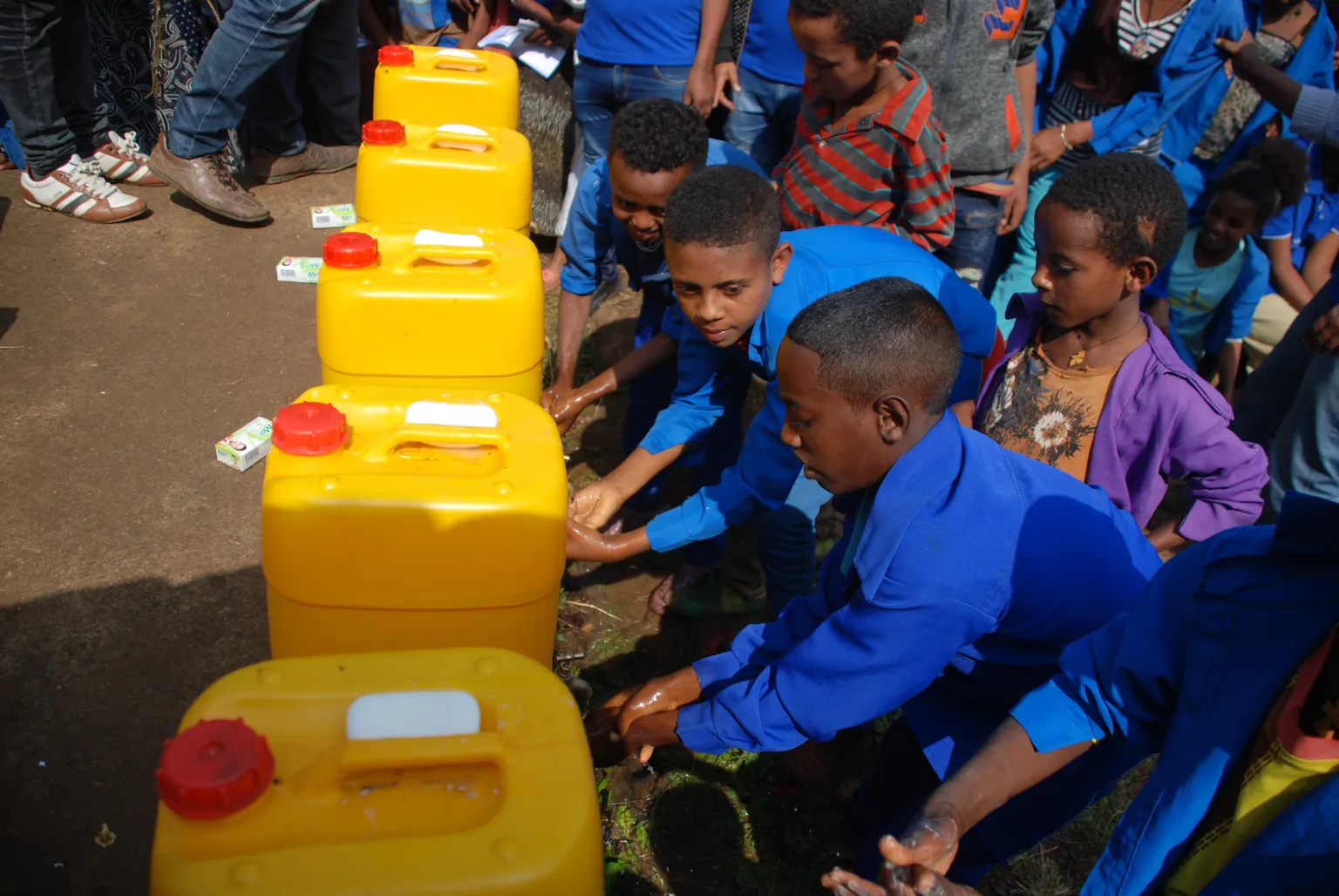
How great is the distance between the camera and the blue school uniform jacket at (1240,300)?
10.4 ft

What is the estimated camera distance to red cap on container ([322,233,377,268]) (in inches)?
77.0

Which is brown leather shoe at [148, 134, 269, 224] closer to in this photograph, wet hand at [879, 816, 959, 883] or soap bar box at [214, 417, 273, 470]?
soap bar box at [214, 417, 273, 470]

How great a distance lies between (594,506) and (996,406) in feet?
3.09

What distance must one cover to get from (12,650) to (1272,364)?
3.51 meters

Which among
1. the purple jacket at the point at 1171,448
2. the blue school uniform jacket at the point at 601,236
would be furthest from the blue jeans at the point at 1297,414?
the blue school uniform jacket at the point at 601,236

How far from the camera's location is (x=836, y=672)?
1.43 meters

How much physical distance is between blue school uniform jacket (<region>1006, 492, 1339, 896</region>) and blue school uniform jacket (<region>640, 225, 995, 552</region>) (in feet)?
2.48

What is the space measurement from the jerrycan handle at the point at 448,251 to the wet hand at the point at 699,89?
4.56ft

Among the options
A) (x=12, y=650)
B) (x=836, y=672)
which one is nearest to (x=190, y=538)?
(x=12, y=650)

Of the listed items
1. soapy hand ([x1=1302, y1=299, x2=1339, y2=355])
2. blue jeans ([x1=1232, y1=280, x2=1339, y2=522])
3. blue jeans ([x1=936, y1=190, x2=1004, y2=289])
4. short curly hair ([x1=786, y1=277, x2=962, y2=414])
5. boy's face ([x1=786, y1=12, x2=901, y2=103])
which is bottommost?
blue jeans ([x1=1232, y1=280, x2=1339, y2=522])

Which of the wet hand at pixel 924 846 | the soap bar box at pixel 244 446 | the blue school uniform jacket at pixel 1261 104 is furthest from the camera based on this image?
the blue school uniform jacket at pixel 1261 104

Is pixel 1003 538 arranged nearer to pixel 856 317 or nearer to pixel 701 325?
pixel 856 317

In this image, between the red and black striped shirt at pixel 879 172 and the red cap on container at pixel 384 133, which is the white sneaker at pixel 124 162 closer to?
the red cap on container at pixel 384 133

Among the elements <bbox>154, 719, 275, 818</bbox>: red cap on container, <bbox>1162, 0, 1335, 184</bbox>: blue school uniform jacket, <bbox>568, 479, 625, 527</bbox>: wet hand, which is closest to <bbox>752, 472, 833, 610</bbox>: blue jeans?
<bbox>568, 479, 625, 527</bbox>: wet hand
